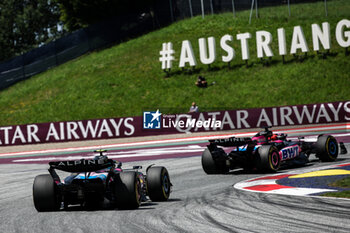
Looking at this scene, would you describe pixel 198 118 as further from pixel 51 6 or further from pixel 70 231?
pixel 51 6

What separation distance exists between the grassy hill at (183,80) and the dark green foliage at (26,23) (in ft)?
94.2

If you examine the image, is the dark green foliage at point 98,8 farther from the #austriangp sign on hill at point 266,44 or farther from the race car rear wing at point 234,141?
the race car rear wing at point 234,141

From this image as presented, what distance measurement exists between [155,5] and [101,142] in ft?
81.5

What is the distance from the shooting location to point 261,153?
1191 cm

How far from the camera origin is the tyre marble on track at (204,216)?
6672 mm

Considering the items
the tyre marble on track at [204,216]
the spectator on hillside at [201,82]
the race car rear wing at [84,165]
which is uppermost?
the spectator on hillside at [201,82]

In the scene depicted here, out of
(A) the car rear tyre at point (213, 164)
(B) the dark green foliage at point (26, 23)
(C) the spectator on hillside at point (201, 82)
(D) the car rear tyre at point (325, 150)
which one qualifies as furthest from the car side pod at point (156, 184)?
(B) the dark green foliage at point (26, 23)

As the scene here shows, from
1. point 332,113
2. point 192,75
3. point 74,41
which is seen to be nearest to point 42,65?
point 74,41

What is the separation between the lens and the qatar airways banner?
995 inches

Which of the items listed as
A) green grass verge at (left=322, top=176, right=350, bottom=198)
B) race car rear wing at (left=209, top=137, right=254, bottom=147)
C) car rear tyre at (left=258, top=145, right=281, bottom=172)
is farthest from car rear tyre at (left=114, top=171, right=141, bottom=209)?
car rear tyre at (left=258, top=145, right=281, bottom=172)

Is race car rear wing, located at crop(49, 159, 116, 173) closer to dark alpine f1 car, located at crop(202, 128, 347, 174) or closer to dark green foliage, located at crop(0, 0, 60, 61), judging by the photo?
dark alpine f1 car, located at crop(202, 128, 347, 174)

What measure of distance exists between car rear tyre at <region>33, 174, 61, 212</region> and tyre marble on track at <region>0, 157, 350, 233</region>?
140 millimetres

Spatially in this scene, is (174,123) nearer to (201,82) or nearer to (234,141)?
(201,82)

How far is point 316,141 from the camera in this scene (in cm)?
1379
